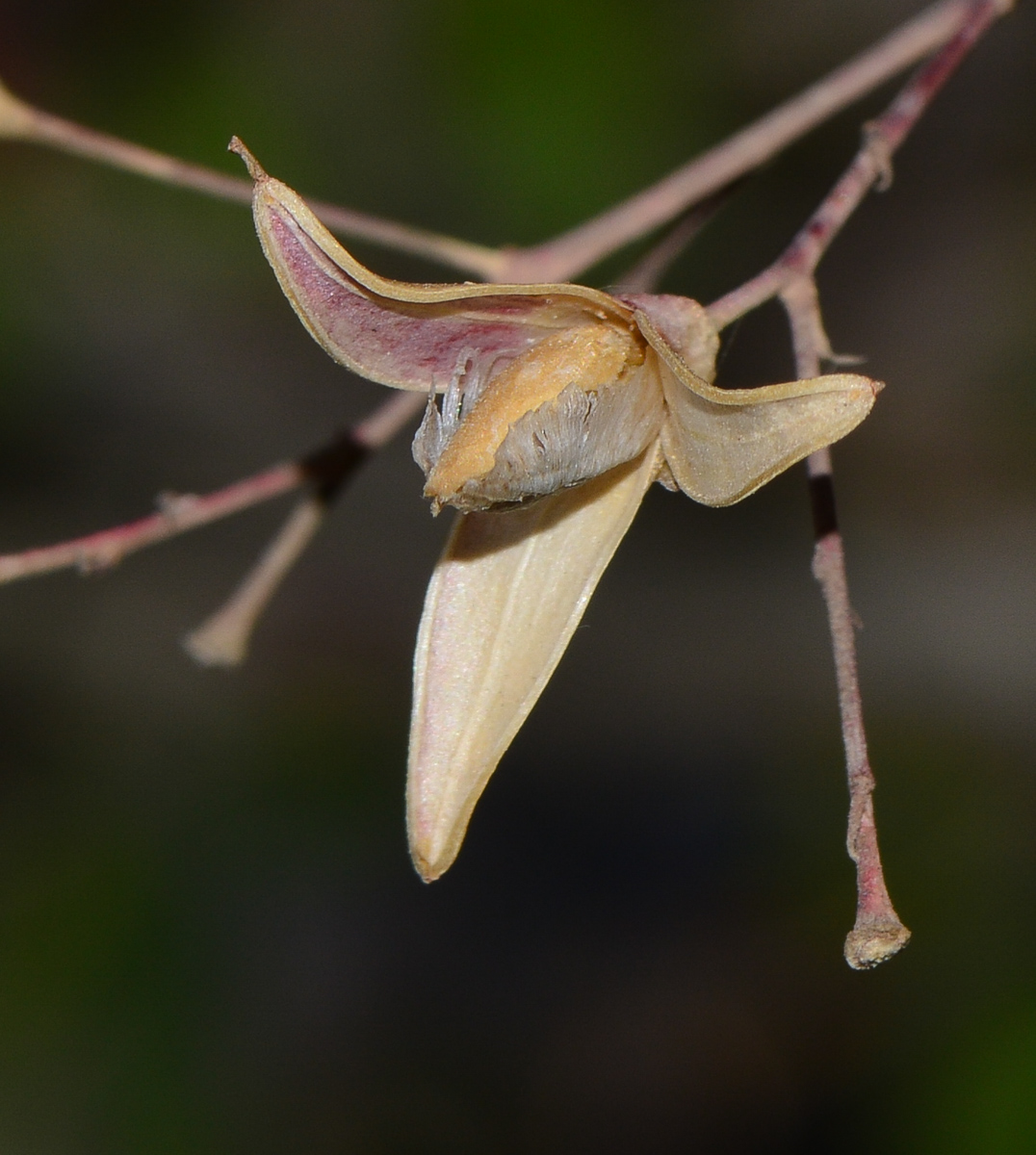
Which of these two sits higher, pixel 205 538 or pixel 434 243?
pixel 205 538

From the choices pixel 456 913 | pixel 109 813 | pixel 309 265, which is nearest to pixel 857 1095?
pixel 456 913

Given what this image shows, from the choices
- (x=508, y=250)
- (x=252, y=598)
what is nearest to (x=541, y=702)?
(x=252, y=598)

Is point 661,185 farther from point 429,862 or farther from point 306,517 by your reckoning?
point 429,862

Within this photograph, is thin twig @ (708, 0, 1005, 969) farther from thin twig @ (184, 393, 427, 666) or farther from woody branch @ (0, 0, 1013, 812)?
thin twig @ (184, 393, 427, 666)

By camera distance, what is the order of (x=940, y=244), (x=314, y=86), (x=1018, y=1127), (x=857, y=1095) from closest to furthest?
(x=1018, y=1127)
(x=857, y=1095)
(x=314, y=86)
(x=940, y=244)

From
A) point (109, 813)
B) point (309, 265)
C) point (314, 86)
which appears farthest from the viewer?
point (109, 813)

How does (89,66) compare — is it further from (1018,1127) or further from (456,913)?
(1018,1127)
